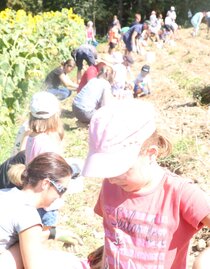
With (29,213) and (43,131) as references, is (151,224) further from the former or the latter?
(43,131)

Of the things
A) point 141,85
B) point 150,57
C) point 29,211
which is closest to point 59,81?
point 141,85

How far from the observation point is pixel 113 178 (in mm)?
1766

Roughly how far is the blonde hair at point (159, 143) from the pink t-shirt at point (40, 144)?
1607 millimetres

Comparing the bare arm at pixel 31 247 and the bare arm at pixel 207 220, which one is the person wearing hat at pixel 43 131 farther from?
the bare arm at pixel 207 220

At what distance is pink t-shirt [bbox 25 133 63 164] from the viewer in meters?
3.34

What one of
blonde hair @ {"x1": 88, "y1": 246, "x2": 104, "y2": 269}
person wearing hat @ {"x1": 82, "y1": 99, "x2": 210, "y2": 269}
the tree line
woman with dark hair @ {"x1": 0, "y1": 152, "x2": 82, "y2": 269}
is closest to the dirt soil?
person wearing hat @ {"x1": 82, "y1": 99, "x2": 210, "y2": 269}

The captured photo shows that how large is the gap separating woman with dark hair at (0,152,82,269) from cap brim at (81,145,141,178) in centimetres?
83

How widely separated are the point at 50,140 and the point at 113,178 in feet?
5.44

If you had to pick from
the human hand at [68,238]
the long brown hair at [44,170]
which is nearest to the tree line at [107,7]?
the human hand at [68,238]

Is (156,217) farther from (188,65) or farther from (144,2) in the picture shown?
(144,2)

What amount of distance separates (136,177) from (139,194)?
0.40 ft

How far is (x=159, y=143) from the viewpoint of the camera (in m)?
1.82

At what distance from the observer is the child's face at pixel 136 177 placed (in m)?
1.76

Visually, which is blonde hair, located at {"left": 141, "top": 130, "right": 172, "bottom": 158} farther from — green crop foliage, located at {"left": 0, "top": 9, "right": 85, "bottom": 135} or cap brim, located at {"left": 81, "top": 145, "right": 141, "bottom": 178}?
green crop foliage, located at {"left": 0, "top": 9, "right": 85, "bottom": 135}
